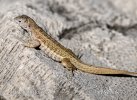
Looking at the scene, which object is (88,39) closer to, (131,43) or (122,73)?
(131,43)

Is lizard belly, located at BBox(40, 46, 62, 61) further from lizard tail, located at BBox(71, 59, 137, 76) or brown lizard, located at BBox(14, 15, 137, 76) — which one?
lizard tail, located at BBox(71, 59, 137, 76)

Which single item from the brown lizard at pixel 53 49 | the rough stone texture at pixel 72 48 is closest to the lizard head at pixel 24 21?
the brown lizard at pixel 53 49

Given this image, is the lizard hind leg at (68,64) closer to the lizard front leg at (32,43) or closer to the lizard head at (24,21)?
the lizard front leg at (32,43)

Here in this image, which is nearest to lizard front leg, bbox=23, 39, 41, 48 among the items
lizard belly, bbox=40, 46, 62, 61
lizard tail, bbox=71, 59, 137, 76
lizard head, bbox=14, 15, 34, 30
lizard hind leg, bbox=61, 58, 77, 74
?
lizard belly, bbox=40, 46, 62, 61

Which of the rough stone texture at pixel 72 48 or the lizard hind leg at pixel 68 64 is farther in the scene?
the lizard hind leg at pixel 68 64

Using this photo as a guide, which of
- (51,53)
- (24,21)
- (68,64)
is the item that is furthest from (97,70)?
(24,21)
